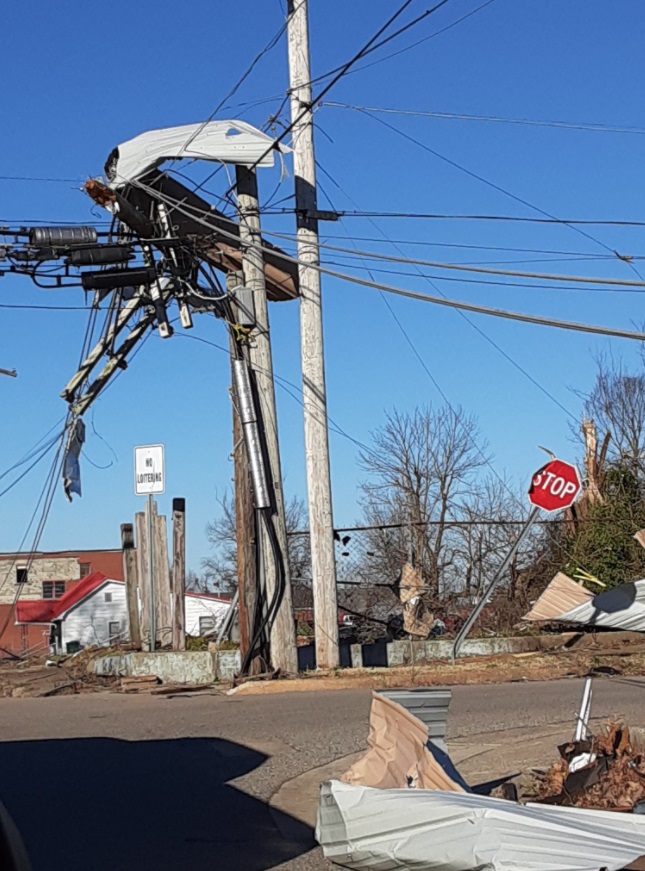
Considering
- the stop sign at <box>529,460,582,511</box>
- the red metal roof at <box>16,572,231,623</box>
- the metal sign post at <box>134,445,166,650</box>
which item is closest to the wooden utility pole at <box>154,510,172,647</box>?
the metal sign post at <box>134,445,166,650</box>

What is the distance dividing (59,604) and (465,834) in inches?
1756

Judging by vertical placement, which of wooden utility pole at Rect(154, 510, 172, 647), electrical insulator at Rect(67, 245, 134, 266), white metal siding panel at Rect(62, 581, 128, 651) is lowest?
white metal siding panel at Rect(62, 581, 128, 651)

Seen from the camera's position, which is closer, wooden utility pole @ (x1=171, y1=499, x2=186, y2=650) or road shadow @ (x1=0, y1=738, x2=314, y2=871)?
road shadow @ (x1=0, y1=738, x2=314, y2=871)

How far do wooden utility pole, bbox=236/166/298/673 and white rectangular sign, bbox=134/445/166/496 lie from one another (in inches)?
58.0

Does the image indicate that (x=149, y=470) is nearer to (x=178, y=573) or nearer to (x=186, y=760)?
(x=178, y=573)

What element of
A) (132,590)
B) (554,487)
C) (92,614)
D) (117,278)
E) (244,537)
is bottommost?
(92,614)

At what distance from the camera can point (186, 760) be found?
29.4ft

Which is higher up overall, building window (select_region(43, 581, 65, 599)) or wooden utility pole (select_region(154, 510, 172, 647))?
wooden utility pole (select_region(154, 510, 172, 647))

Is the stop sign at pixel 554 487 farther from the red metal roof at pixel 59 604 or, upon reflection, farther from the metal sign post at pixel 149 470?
the red metal roof at pixel 59 604

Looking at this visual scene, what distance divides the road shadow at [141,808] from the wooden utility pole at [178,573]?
5.19m

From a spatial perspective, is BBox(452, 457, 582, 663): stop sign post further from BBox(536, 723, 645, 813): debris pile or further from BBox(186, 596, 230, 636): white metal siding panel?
BBox(186, 596, 230, 636): white metal siding panel

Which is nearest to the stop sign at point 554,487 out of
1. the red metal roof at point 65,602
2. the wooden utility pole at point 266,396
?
the wooden utility pole at point 266,396

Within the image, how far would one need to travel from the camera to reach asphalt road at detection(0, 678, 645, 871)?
251 inches

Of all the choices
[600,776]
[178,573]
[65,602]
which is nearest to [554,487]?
[178,573]
